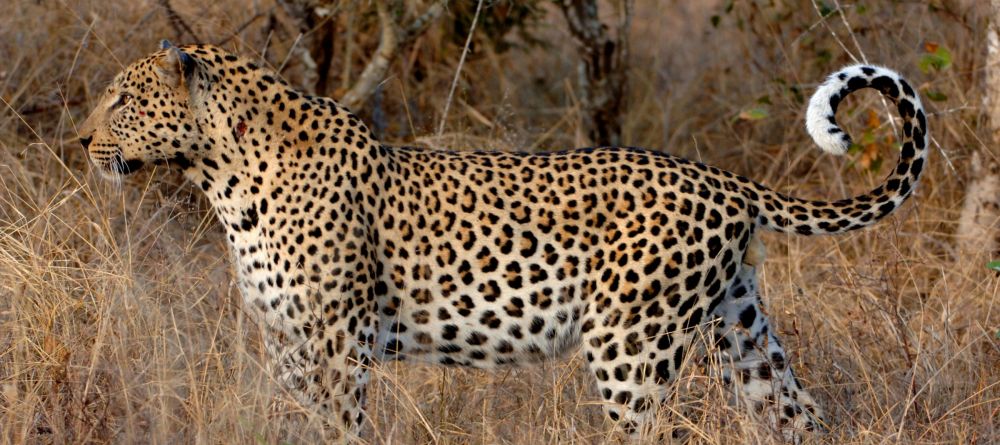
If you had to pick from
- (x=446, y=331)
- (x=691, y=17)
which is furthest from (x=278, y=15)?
(x=691, y=17)

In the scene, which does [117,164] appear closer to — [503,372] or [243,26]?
[503,372]

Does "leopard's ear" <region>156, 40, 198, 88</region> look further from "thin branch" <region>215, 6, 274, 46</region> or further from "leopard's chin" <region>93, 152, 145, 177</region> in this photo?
"thin branch" <region>215, 6, 274, 46</region>

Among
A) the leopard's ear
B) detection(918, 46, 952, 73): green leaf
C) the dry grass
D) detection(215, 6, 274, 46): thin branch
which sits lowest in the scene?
the dry grass

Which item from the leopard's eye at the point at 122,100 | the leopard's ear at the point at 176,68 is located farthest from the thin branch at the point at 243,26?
the leopard's ear at the point at 176,68

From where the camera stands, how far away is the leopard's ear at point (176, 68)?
534cm

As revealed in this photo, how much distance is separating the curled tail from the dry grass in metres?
0.59

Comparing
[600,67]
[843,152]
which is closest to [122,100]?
[843,152]

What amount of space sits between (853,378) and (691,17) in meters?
8.47

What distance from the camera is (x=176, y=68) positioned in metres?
5.39

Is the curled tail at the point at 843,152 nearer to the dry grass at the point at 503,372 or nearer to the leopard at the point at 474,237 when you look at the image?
the leopard at the point at 474,237

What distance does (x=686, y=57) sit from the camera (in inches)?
475

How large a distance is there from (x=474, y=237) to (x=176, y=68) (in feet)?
4.22

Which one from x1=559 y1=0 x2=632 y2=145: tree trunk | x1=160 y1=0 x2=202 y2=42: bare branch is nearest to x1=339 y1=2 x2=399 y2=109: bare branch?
x1=160 y1=0 x2=202 y2=42: bare branch

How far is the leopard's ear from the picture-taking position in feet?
17.5
